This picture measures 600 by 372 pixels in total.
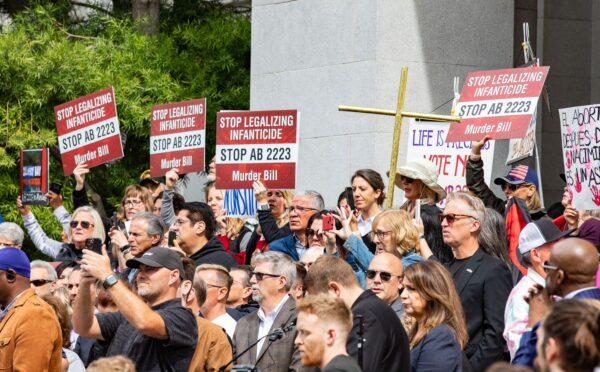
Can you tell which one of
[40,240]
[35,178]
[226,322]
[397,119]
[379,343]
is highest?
[397,119]

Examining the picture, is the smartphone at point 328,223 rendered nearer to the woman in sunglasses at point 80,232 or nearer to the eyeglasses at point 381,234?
the eyeglasses at point 381,234

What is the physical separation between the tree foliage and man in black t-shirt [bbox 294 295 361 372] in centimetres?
1082

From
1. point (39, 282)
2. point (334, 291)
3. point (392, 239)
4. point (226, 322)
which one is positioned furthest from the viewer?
point (39, 282)

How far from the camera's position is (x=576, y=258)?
716cm

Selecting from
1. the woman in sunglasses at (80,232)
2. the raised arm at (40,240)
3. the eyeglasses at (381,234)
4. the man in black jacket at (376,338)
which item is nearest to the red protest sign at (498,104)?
A: the eyeglasses at (381,234)

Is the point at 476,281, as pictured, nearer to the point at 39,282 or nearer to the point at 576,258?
the point at 576,258

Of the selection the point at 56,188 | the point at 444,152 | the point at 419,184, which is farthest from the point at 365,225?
the point at 56,188

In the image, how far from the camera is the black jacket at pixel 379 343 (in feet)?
26.9

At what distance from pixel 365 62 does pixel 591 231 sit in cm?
656

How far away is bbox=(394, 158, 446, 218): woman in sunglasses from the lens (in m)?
11.2

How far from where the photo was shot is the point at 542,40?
18.4 m

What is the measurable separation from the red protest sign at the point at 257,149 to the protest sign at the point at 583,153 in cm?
258

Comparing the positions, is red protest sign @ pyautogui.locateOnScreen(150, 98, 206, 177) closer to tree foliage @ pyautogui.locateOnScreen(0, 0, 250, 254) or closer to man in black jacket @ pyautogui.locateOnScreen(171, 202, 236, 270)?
man in black jacket @ pyautogui.locateOnScreen(171, 202, 236, 270)

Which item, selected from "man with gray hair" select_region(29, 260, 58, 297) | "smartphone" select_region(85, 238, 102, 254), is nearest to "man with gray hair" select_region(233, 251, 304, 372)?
"smartphone" select_region(85, 238, 102, 254)
